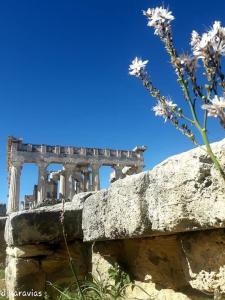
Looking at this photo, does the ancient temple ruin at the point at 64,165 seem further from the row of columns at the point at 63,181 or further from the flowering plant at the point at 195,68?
the flowering plant at the point at 195,68

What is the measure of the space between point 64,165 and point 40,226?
1306 inches

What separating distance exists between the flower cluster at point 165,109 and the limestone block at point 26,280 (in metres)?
2.42

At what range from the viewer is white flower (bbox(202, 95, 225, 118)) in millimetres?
1247

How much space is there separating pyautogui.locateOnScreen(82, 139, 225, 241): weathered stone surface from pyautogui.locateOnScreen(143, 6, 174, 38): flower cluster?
55 cm

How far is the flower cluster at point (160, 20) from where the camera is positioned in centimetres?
158

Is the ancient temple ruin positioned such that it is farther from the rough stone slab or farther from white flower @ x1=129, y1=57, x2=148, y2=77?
white flower @ x1=129, y1=57, x2=148, y2=77

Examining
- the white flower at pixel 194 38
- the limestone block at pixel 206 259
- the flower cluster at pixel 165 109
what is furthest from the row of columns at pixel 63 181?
the white flower at pixel 194 38

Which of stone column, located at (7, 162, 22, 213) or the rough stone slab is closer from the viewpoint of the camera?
the rough stone slab

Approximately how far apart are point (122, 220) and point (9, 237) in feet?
5.25

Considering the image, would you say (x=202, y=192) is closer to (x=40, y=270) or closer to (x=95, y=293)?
(x=95, y=293)

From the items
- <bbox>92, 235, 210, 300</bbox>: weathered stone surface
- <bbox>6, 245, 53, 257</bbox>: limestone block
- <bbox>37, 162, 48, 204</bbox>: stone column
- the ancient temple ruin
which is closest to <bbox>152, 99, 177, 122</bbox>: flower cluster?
<bbox>92, 235, 210, 300</bbox>: weathered stone surface

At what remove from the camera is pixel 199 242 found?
2.03 meters

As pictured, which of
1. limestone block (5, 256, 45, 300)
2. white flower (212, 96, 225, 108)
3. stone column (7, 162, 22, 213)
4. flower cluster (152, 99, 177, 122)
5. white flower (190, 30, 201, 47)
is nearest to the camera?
white flower (212, 96, 225, 108)

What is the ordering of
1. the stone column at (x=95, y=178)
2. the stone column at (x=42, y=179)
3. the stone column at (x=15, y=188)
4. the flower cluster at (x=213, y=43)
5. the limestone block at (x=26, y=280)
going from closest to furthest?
1. the flower cluster at (x=213, y=43)
2. the limestone block at (x=26, y=280)
3. the stone column at (x=15, y=188)
4. the stone column at (x=42, y=179)
5. the stone column at (x=95, y=178)
